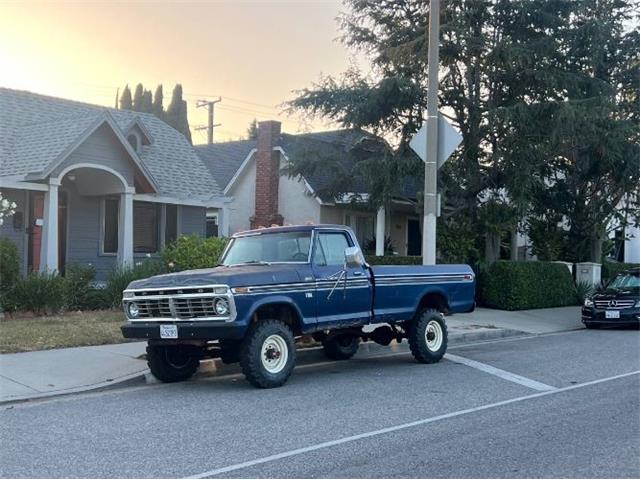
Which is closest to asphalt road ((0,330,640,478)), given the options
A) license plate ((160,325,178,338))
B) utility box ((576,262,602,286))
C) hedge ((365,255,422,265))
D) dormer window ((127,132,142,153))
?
license plate ((160,325,178,338))

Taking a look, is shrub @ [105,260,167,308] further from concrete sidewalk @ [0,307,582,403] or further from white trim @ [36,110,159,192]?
concrete sidewalk @ [0,307,582,403]

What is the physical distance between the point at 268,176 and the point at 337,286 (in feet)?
57.2

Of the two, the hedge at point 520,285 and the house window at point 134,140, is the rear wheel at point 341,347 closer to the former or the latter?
the hedge at point 520,285

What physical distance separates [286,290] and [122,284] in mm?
7729

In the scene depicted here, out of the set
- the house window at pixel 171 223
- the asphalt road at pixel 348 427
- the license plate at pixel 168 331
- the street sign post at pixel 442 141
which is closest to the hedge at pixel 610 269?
the street sign post at pixel 442 141

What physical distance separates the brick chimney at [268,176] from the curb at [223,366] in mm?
12553

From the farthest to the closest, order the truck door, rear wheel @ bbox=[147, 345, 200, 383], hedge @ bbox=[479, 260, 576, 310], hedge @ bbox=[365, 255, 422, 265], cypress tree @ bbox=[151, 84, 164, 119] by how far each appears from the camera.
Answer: cypress tree @ bbox=[151, 84, 164, 119]
hedge @ bbox=[479, 260, 576, 310]
hedge @ bbox=[365, 255, 422, 265]
the truck door
rear wheel @ bbox=[147, 345, 200, 383]

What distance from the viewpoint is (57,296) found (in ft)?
47.2

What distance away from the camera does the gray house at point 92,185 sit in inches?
690

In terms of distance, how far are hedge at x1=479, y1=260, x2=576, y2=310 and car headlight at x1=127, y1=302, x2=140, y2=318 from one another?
13.7m

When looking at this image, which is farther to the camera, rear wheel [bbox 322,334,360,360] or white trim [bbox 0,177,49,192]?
white trim [bbox 0,177,49,192]

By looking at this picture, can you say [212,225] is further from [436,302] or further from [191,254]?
[436,302]

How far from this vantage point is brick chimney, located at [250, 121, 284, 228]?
26766mm

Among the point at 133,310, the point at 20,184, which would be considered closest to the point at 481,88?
the point at 20,184
